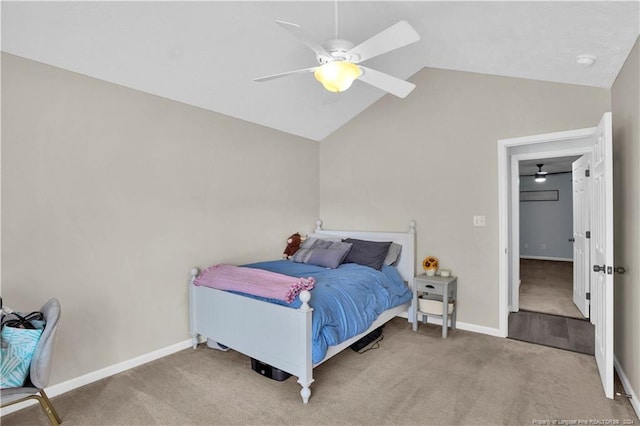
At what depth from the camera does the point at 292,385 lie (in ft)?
8.62

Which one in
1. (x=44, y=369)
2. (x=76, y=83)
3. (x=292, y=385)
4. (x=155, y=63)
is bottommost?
(x=292, y=385)

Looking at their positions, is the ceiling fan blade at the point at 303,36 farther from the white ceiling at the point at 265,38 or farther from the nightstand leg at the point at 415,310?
the nightstand leg at the point at 415,310

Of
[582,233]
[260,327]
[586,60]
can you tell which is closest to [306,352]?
[260,327]

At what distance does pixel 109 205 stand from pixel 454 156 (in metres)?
3.46

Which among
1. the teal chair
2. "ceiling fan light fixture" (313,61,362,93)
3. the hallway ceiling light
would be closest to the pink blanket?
the teal chair

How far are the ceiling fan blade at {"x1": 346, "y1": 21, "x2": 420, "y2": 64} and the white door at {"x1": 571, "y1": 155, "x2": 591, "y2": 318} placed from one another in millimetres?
3240

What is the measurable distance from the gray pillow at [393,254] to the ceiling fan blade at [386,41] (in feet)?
8.09

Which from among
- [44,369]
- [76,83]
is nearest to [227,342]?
[44,369]

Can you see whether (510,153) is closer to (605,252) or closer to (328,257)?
(605,252)

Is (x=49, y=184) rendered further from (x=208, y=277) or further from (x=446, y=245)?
(x=446, y=245)

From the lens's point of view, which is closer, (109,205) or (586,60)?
(586,60)

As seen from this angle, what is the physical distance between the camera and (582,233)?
4.23 meters

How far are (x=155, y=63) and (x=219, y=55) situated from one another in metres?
0.52

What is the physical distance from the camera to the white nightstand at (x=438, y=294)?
3582 millimetres
